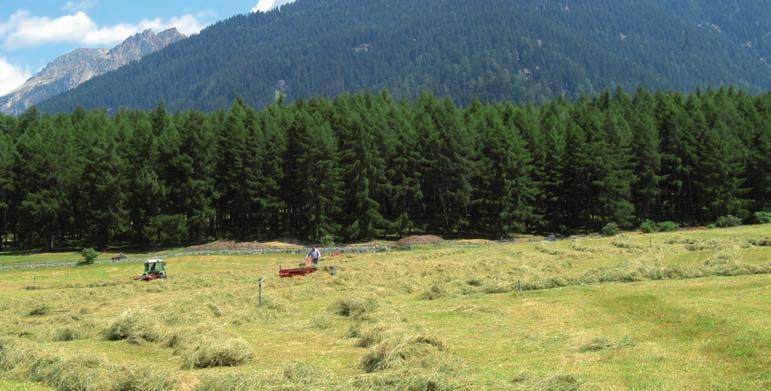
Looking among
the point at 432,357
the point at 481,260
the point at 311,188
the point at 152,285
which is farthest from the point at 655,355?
the point at 311,188

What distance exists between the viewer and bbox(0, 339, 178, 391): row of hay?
51.9 feet

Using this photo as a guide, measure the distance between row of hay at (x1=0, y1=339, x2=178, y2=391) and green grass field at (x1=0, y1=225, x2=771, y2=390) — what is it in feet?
0.17

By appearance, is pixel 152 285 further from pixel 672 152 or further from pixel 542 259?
pixel 672 152

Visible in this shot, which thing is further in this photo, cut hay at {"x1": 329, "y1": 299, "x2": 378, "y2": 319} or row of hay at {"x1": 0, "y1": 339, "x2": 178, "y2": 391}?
cut hay at {"x1": 329, "y1": 299, "x2": 378, "y2": 319}

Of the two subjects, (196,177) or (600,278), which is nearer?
(600,278)

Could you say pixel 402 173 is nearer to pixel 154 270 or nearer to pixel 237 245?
pixel 237 245

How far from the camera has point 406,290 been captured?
38.9 m

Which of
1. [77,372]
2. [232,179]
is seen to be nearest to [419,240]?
[232,179]

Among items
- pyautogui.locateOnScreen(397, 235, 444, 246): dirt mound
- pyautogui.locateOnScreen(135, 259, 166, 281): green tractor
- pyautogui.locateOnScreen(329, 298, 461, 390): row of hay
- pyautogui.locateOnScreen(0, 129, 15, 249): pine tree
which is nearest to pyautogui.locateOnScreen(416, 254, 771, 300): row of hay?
pyautogui.locateOnScreen(329, 298, 461, 390): row of hay

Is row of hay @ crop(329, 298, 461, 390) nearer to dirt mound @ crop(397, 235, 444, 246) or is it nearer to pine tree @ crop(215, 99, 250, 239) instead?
dirt mound @ crop(397, 235, 444, 246)

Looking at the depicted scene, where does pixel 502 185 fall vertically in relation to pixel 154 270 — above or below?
above

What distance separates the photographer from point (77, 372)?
1680 cm

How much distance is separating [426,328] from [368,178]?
201 ft

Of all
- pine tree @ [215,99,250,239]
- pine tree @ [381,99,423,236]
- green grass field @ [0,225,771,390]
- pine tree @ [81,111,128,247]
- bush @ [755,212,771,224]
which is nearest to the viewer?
green grass field @ [0,225,771,390]
